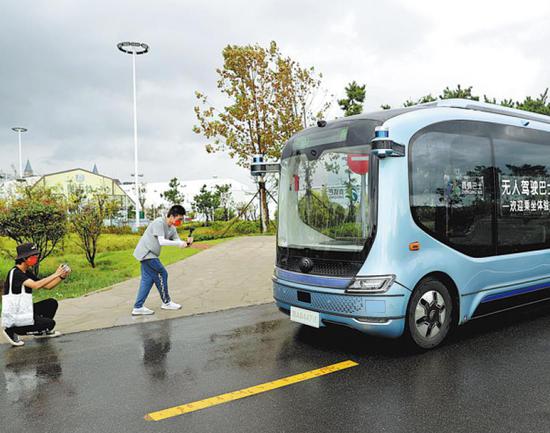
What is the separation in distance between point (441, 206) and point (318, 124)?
66.9 inches

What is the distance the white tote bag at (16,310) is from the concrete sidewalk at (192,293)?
887 mm

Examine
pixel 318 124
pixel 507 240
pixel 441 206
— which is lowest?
pixel 507 240

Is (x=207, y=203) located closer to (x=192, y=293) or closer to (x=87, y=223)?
(x=87, y=223)

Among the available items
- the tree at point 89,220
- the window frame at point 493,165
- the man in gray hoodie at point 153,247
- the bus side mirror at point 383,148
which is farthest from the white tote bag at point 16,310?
→ the tree at point 89,220

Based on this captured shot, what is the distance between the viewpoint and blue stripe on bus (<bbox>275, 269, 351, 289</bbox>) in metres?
4.86

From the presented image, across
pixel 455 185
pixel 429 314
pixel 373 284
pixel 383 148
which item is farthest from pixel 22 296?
pixel 455 185

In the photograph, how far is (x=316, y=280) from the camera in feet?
16.8

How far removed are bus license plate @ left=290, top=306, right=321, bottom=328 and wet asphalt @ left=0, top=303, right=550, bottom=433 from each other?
32cm

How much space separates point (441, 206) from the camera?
515cm

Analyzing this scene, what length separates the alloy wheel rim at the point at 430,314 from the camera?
495 cm

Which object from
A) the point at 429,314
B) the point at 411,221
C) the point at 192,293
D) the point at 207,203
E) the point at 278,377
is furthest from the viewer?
the point at 207,203

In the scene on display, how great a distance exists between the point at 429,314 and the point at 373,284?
830 mm

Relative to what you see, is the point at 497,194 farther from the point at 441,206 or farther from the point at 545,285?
the point at 545,285

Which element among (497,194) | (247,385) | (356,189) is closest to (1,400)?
(247,385)
